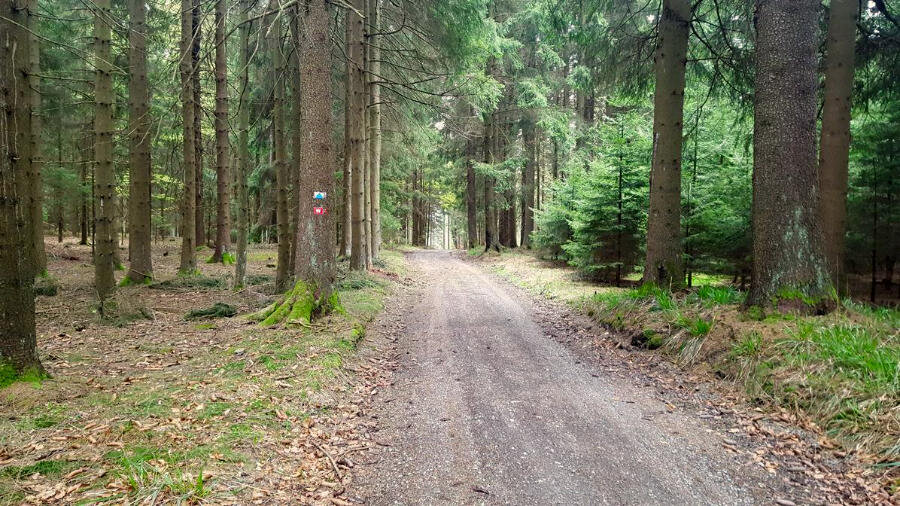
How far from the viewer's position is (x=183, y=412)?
4.02 metres

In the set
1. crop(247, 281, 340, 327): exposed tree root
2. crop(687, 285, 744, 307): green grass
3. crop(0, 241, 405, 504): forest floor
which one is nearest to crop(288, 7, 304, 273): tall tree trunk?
crop(247, 281, 340, 327): exposed tree root

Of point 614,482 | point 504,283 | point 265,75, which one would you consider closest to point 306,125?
point 265,75

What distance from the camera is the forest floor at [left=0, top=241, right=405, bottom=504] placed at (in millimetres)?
2938

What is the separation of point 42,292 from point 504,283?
12.4 meters

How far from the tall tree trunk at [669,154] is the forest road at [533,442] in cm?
340

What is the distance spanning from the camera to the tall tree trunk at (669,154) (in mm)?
8492

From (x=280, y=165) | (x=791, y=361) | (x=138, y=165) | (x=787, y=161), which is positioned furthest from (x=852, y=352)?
(x=138, y=165)

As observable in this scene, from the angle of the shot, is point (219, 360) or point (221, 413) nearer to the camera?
point (221, 413)

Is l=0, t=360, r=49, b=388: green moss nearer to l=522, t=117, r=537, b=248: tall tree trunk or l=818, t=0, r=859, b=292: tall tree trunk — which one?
l=818, t=0, r=859, b=292: tall tree trunk

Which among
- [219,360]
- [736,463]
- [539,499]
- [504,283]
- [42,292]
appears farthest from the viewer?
[504,283]

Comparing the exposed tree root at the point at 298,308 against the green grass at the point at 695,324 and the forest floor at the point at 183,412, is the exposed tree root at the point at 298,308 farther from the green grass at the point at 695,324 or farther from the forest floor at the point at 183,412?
the green grass at the point at 695,324

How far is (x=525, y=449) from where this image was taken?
3.84 meters

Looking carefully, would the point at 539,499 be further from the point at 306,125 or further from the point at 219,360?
the point at 306,125

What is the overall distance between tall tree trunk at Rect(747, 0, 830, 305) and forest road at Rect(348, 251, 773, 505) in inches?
105
